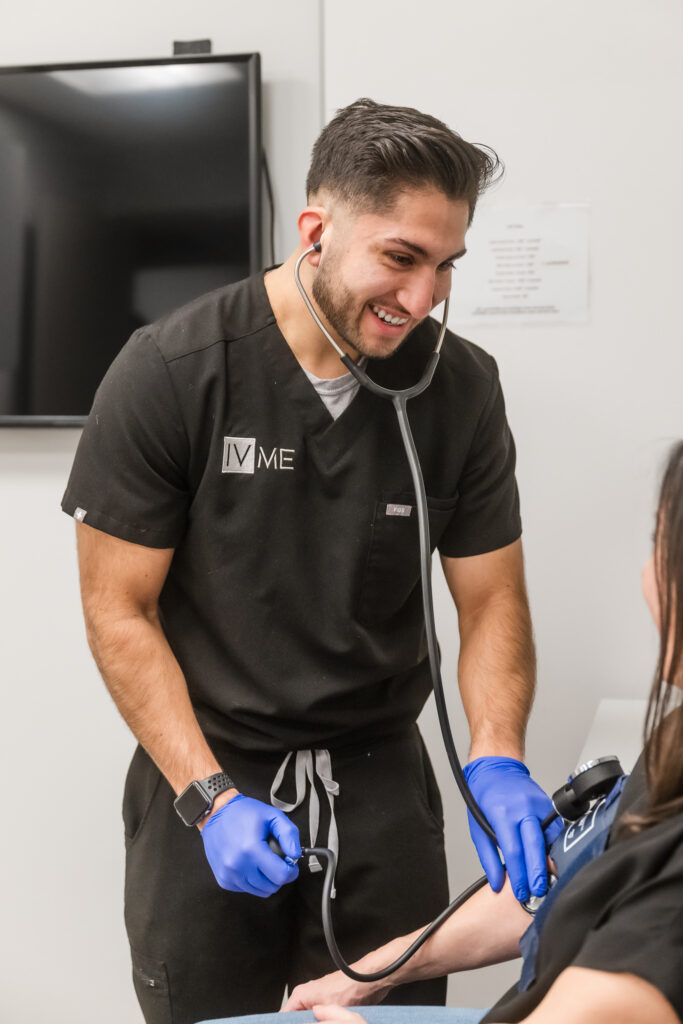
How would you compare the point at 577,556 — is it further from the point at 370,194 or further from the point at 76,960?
the point at 76,960

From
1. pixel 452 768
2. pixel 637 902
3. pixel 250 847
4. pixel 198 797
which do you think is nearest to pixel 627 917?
pixel 637 902

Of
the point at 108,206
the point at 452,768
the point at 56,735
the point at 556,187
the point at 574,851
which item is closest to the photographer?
the point at 574,851

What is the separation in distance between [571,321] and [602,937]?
1193mm

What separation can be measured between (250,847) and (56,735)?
110 centimetres

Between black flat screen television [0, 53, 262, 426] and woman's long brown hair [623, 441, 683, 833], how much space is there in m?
1.18

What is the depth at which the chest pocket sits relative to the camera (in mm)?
1303

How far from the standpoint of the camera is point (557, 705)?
178cm

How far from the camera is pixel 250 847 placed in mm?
1108

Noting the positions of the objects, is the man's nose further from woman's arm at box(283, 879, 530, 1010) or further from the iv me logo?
woman's arm at box(283, 879, 530, 1010)

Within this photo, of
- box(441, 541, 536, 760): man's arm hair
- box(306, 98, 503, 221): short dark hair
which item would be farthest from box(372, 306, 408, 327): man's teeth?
box(441, 541, 536, 760): man's arm hair

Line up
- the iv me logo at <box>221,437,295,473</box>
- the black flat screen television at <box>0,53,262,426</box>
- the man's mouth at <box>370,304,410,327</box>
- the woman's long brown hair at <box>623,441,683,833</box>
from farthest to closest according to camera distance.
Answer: the black flat screen television at <box>0,53,262,426</box>
the iv me logo at <box>221,437,295,473</box>
the man's mouth at <box>370,304,410,327</box>
the woman's long brown hair at <box>623,441,683,833</box>

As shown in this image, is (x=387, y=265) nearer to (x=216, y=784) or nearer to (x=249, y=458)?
(x=249, y=458)

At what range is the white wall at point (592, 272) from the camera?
1647mm

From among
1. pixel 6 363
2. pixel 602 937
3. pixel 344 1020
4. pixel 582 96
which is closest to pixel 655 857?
pixel 602 937
